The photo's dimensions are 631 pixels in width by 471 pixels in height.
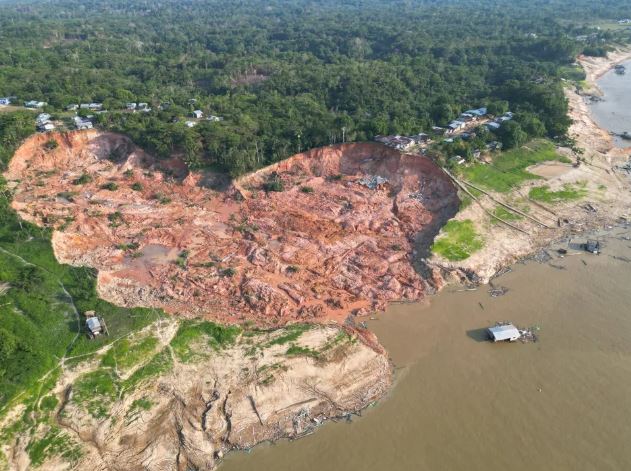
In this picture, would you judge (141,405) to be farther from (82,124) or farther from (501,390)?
(82,124)

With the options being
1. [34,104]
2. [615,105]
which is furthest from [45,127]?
[615,105]

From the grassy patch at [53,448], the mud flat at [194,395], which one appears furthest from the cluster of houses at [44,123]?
the grassy patch at [53,448]

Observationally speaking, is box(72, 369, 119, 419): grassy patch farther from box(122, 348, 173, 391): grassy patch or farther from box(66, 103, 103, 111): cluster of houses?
box(66, 103, 103, 111): cluster of houses

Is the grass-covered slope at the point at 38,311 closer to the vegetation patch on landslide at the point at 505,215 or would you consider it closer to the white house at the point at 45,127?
the white house at the point at 45,127

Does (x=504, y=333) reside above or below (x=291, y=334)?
below

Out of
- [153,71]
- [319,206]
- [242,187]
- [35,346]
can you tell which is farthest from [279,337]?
[153,71]
